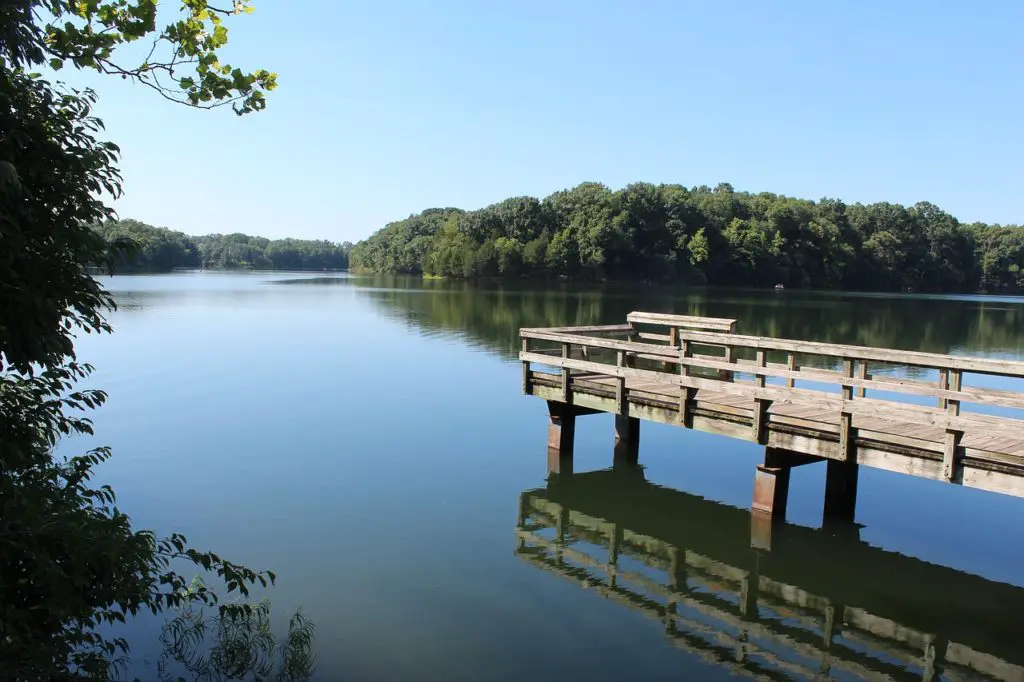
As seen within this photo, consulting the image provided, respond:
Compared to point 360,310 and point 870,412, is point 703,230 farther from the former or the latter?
point 870,412

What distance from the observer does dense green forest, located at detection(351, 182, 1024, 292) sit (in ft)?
357

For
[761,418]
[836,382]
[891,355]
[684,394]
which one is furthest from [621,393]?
[891,355]

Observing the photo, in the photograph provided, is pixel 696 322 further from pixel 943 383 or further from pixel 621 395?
pixel 943 383

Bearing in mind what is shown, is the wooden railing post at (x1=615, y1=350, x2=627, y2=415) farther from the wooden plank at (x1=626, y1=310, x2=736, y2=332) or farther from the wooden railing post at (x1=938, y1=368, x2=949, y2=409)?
the wooden railing post at (x1=938, y1=368, x2=949, y2=409)

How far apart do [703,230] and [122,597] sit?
115 meters

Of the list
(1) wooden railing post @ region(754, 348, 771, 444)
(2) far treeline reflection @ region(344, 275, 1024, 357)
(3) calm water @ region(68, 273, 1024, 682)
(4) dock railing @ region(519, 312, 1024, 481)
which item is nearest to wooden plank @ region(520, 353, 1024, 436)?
(4) dock railing @ region(519, 312, 1024, 481)

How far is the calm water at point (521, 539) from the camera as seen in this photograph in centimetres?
832

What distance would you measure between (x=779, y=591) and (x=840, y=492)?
3.30 m

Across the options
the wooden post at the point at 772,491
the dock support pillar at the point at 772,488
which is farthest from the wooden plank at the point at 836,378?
the wooden post at the point at 772,491

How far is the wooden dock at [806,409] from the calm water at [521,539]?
3.21ft

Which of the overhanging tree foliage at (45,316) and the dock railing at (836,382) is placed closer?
the overhanging tree foliage at (45,316)

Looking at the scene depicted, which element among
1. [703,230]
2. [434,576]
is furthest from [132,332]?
[703,230]

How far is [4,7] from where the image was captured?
418 centimetres

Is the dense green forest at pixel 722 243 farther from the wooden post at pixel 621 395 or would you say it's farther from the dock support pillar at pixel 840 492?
the dock support pillar at pixel 840 492
